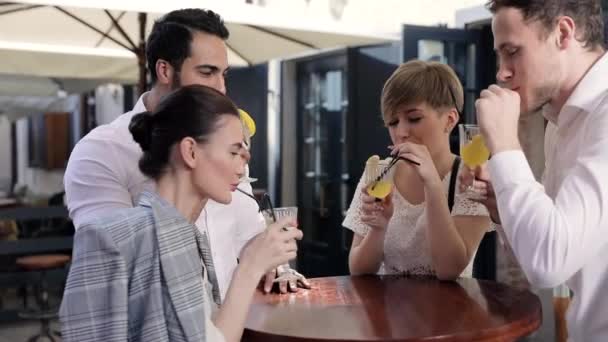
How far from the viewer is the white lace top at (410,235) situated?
7.63ft

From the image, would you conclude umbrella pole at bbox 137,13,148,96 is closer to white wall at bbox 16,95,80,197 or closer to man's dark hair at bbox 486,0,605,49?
man's dark hair at bbox 486,0,605,49

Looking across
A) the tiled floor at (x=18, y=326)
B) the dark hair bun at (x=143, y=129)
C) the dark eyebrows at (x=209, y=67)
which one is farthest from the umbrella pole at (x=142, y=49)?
the dark hair bun at (x=143, y=129)

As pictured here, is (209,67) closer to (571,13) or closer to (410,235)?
(410,235)

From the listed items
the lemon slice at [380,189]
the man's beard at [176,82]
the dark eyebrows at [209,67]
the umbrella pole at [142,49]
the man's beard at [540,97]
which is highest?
the umbrella pole at [142,49]

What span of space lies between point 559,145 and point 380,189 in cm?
69

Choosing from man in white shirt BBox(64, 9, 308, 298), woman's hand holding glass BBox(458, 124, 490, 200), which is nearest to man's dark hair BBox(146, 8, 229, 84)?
man in white shirt BBox(64, 9, 308, 298)

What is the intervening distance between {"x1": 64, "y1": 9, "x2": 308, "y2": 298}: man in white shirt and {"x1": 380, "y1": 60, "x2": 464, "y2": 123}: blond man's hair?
0.57 metres

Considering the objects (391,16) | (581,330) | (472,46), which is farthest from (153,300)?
(391,16)

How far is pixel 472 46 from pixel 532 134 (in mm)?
1067

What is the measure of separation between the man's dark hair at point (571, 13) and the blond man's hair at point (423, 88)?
691mm

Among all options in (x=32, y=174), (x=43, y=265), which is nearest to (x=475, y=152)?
(x=43, y=265)

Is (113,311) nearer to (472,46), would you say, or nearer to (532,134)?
(532,134)

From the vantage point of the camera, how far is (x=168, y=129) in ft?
5.80

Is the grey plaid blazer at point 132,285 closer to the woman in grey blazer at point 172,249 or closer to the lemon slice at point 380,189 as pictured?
the woman in grey blazer at point 172,249
